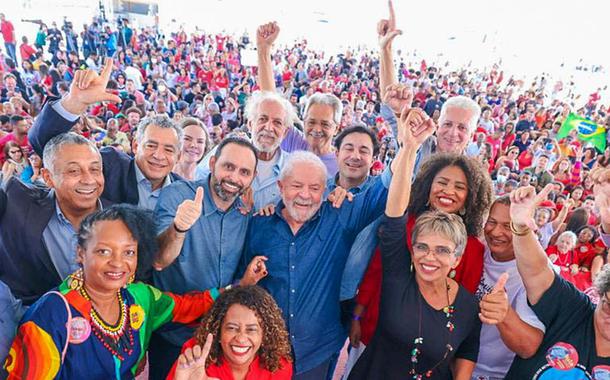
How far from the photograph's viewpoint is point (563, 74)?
28891mm

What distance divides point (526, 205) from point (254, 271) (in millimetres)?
1300

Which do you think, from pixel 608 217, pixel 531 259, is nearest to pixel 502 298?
pixel 531 259

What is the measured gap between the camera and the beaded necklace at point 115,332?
172cm

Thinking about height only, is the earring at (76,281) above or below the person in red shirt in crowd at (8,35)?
below

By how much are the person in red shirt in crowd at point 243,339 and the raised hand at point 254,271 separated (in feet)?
0.45

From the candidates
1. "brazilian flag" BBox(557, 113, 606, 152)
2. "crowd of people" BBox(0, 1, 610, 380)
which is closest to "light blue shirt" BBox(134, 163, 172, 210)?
"crowd of people" BBox(0, 1, 610, 380)

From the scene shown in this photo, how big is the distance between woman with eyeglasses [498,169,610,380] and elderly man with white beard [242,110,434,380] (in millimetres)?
731

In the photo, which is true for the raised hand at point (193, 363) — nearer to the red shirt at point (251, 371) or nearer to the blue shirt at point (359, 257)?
the red shirt at point (251, 371)

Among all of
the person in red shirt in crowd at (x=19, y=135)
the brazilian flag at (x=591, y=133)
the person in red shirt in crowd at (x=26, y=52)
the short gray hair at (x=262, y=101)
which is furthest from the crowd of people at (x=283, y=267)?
the person in red shirt in crowd at (x=26, y=52)

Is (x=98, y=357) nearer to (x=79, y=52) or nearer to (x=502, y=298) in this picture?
(x=502, y=298)

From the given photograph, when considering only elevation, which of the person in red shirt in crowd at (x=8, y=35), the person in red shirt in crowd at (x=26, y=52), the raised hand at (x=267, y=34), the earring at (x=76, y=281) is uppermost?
the person in red shirt in crowd at (x=8, y=35)

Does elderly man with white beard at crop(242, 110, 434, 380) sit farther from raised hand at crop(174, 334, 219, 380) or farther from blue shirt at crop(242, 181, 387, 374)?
raised hand at crop(174, 334, 219, 380)

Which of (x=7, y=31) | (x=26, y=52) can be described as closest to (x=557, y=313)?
(x=26, y=52)

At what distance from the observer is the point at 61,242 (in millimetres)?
2074
